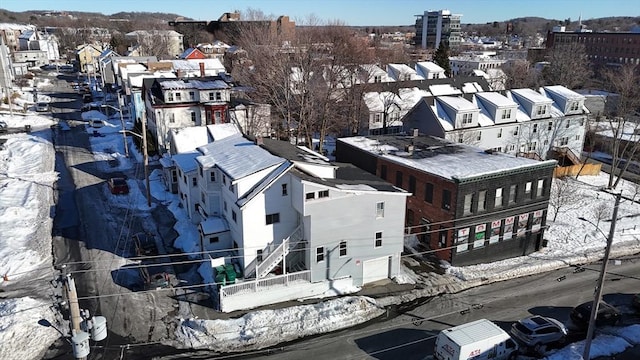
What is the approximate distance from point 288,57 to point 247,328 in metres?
38.7

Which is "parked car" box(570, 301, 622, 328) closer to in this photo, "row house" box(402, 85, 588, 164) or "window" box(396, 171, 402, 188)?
"window" box(396, 171, 402, 188)

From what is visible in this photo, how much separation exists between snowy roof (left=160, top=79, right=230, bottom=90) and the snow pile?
3525cm

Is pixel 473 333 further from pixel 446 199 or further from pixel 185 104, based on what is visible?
pixel 185 104

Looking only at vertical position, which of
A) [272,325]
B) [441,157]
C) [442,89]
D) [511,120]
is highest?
[442,89]

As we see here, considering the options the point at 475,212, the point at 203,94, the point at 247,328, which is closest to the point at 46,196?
the point at 203,94

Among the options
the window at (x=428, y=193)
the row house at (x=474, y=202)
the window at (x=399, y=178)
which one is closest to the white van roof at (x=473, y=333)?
the row house at (x=474, y=202)

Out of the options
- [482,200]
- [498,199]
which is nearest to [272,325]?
[482,200]

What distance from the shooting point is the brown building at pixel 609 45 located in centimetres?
11750

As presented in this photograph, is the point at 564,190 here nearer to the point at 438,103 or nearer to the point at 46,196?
the point at 438,103

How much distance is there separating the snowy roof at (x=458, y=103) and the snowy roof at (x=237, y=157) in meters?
23.3

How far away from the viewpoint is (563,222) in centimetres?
3728

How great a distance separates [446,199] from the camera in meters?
30.0

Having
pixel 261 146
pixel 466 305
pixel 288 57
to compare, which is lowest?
pixel 466 305

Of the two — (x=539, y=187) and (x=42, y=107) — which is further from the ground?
(x=539, y=187)
